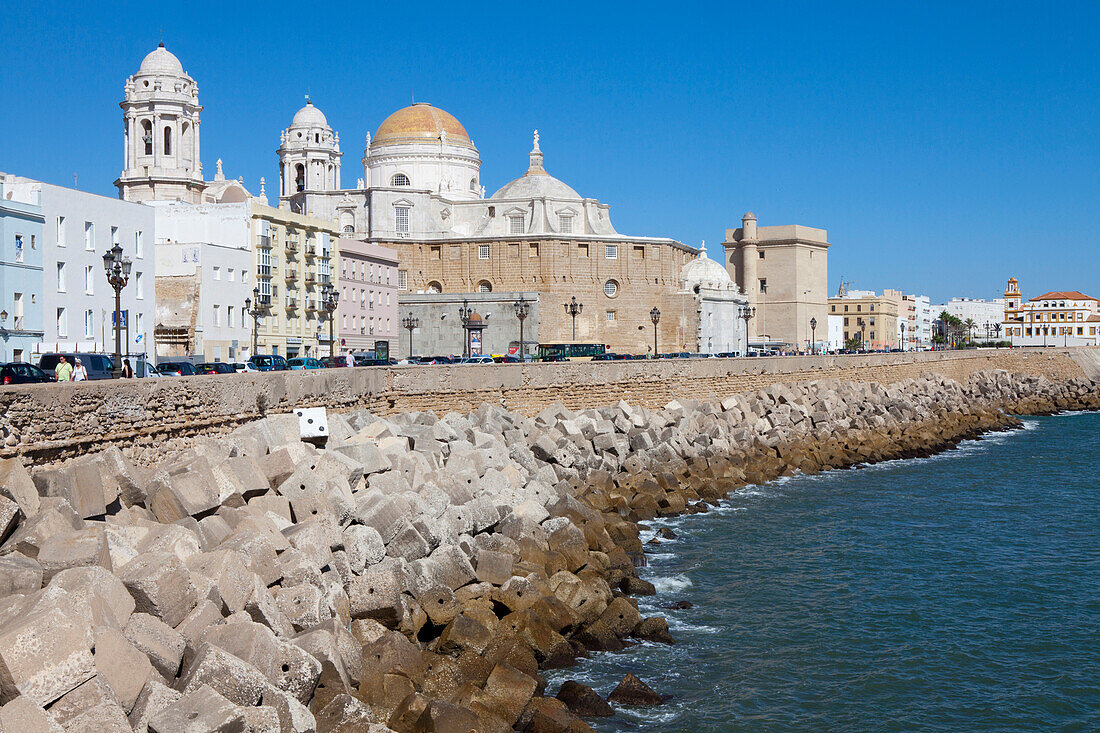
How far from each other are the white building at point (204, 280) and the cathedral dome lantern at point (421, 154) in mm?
29659

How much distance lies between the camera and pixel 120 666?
7.58 m

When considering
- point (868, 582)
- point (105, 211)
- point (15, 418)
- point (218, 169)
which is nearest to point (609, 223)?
point (218, 169)

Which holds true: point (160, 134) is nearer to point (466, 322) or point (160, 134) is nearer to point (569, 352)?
point (466, 322)

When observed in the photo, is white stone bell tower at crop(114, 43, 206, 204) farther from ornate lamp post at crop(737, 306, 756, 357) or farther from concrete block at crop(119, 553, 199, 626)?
concrete block at crop(119, 553, 199, 626)

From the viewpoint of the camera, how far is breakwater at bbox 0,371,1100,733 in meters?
7.57

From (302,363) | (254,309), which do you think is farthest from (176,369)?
(254,309)

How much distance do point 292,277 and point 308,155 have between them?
2559cm

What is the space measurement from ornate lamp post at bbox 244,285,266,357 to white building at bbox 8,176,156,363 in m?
5.26

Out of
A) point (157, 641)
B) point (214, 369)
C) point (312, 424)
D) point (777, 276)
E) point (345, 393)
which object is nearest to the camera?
point (157, 641)

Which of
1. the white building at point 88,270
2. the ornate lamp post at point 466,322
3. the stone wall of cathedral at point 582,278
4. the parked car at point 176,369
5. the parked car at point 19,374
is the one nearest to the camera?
the parked car at point 19,374

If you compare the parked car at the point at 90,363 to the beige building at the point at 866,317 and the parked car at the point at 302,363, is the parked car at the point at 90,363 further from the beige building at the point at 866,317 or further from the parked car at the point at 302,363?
the beige building at the point at 866,317

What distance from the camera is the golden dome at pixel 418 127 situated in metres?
76.0

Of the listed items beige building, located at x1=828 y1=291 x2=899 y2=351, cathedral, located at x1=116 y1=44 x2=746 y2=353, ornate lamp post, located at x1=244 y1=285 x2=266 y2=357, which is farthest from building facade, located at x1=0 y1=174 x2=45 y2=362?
beige building, located at x1=828 y1=291 x2=899 y2=351

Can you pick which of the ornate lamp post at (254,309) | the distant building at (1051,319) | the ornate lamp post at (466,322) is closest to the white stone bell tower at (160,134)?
the ornate lamp post at (254,309)
